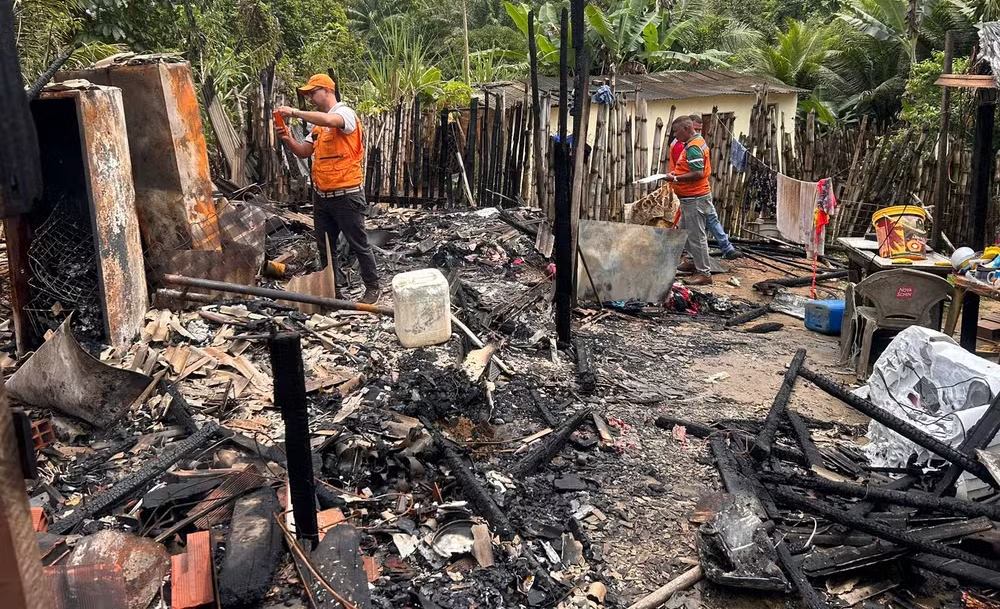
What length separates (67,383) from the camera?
4.33m

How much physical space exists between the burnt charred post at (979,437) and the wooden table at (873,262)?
2.35m

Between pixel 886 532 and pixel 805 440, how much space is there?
1223 mm

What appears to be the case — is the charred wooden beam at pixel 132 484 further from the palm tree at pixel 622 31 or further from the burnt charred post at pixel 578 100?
the palm tree at pixel 622 31

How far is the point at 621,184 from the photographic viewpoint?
32.1 feet

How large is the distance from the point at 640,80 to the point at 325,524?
14760 millimetres

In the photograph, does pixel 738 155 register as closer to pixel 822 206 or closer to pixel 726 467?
pixel 822 206

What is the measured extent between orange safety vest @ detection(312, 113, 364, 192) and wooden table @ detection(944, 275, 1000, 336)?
4973 millimetres

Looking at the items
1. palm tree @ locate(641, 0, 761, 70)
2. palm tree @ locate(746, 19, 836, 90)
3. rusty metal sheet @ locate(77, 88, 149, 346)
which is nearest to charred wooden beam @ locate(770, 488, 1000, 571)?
rusty metal sheet @ locate(77, 88, 149, 346)

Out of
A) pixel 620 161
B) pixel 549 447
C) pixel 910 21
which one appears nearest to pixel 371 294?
pixel 549 447

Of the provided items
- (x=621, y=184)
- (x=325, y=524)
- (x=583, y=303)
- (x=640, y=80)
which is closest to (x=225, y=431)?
(x=325, y=524)

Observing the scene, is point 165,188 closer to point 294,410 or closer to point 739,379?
point 294,410

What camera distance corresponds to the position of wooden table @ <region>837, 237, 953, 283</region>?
6.00 metres

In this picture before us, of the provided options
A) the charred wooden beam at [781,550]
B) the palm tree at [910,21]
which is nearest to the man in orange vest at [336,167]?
the charred wooden beam at [781,550]

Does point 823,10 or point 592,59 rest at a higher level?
point 823,10
